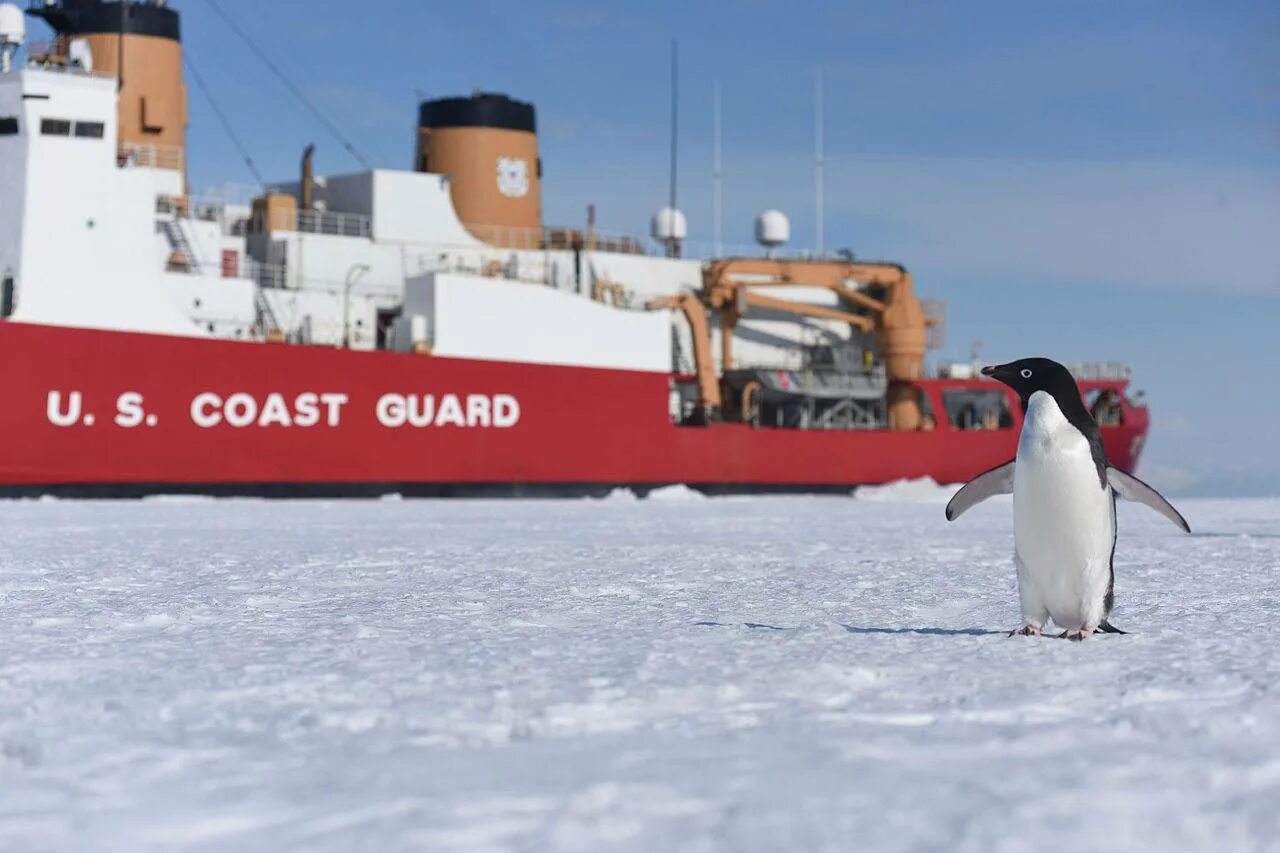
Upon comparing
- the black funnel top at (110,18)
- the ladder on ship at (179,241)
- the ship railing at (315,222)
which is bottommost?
the ladder on ship at (179,241)

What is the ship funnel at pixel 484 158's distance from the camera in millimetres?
20797

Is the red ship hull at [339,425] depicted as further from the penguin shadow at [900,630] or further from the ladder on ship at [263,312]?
the penguin shadow at [900,630]

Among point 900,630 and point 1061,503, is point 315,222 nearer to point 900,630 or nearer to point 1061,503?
point 900,630

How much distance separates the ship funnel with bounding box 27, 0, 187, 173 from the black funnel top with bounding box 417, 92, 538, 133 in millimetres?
3678

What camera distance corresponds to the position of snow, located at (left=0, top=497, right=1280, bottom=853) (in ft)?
7.86

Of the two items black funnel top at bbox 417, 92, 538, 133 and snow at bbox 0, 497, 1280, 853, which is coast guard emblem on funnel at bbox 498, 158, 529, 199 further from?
snow at bbox 0, 497, 1280, 853

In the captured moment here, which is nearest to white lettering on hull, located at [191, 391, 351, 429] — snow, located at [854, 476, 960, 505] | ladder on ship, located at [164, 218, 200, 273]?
ladder on ship, located at [164, 218, 200, 273]

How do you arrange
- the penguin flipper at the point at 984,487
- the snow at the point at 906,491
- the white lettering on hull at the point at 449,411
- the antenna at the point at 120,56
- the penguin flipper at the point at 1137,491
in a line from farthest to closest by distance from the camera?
the snow at the point at 906,491
the white lettering on hull at the point at 449,411
the antenna at the point at 120,56
the penguin flipper at the point at 984,487
the penguin flipper at the point at 1137,491

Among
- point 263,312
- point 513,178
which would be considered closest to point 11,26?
point 263,312

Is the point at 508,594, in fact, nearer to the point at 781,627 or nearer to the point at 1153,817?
the point at 781,627

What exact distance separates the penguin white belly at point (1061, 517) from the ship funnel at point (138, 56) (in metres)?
15.5

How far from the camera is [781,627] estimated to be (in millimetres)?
4938

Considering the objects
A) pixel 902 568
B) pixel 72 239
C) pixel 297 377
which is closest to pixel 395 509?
pixel 297 377

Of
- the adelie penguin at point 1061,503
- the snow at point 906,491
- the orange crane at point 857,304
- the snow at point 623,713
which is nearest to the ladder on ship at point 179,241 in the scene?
the orange crane at point 857,304
